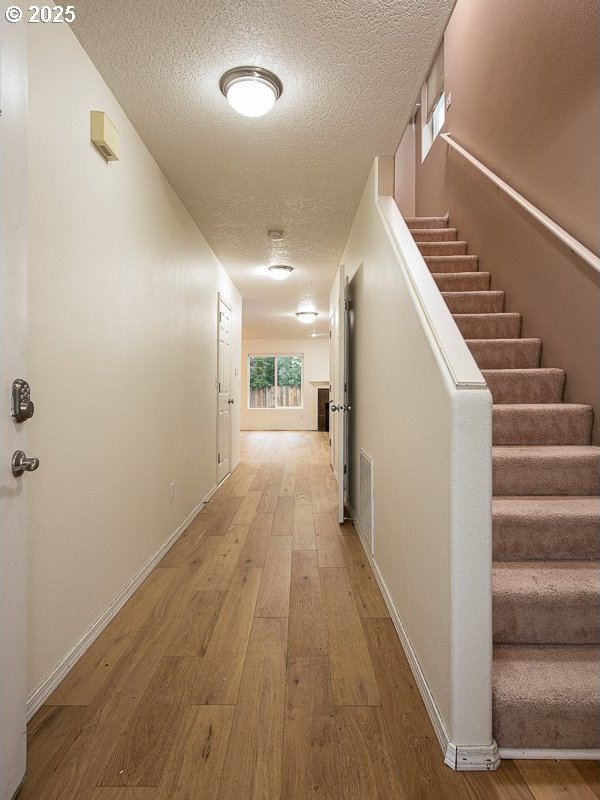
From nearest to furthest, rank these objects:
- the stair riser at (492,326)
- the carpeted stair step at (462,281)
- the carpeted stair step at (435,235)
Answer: the stair riser at (492,326) < the carpeted stair step at (462,281) < the carpeted stair step at (435,235)

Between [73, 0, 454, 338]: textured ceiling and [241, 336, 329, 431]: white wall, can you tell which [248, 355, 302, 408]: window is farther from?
[73, 0, 454, 338]: textured ceiling

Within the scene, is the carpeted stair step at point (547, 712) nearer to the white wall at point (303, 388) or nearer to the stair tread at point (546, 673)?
the stair tread at point (546, 673)

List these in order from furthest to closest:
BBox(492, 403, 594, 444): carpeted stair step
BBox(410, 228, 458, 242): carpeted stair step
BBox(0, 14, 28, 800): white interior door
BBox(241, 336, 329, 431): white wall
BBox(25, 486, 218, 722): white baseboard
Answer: BBox(241, 336, 329, 431): white wall < BBox(410, 228, 458, 242): carpeted stair step < BBox(492, 403, 594, 444): carpeted stair step < BBox(25, 486, 218, 722): white baseboard < BBox(0, 14, 28, 800): white interior door

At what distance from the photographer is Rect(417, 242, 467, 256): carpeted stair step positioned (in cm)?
385

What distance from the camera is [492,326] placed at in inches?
112

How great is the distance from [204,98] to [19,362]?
1.73m

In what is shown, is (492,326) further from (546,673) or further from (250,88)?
(546,673)

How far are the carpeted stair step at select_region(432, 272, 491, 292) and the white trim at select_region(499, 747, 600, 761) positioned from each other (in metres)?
2.78

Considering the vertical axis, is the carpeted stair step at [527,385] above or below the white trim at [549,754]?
above

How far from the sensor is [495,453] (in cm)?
197

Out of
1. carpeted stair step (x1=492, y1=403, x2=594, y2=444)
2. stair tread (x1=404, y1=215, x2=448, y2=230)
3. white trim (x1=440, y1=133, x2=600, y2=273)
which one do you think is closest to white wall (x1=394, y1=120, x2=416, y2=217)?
stair tread (x1=404, y1=215, x2=448, y2=230)

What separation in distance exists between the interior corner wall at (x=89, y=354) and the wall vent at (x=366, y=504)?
1.33 m

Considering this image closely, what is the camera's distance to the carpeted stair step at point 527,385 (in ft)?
7.73
